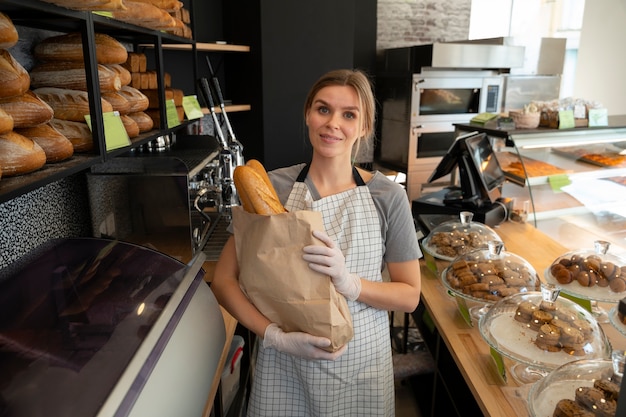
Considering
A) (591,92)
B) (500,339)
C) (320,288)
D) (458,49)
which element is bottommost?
(500,339)

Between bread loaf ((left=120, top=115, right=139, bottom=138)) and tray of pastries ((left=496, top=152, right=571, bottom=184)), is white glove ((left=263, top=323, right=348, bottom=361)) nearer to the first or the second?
bread loaf ((left=120, top=115, right=139, bottom=138))

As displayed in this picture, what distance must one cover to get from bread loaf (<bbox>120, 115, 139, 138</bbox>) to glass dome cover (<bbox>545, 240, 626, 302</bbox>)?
1.51 meters

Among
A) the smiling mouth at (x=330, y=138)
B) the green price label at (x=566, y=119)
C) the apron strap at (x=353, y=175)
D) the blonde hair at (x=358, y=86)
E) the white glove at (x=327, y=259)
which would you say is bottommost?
the white glove at (x=327, y=259)

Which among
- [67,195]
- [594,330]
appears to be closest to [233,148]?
[67,195]

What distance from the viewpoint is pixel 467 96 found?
5641 mm

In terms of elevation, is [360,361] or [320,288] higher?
[320,288]

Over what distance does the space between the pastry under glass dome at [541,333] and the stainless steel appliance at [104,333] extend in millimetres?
749

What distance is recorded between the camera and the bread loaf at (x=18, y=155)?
94cm

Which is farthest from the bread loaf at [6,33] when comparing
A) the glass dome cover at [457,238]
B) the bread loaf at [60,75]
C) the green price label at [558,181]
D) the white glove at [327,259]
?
the green price label at [558,181]

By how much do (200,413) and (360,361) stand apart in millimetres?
523

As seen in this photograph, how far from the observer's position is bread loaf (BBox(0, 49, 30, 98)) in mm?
990

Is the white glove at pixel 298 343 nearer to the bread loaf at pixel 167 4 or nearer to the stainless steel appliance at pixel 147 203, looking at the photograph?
the stainless steel appliance at pixel 147 203

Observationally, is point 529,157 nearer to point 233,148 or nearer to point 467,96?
point 233,148

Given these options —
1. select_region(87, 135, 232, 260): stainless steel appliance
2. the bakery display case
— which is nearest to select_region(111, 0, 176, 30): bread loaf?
select_region(87, 135, 232, 260): stainless steel appliance
